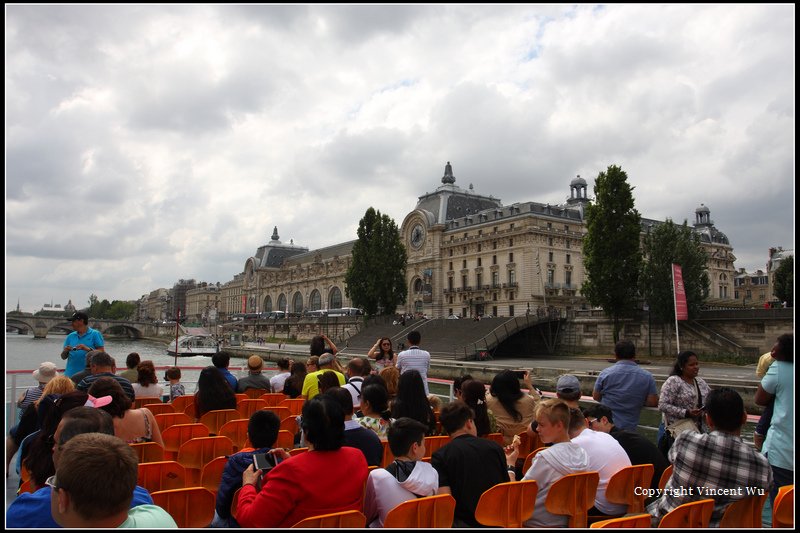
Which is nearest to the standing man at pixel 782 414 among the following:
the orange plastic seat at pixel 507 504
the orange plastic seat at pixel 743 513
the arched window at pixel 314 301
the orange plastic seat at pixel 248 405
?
the orange plastic seat at pixel 743 513

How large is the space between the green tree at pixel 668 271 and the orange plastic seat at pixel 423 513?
1647 inches

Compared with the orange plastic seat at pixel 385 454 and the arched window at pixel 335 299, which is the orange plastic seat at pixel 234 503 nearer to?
the orange plastic seat at pixel 385 454

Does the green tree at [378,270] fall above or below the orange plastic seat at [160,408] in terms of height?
above

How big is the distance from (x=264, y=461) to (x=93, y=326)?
95.4 metres

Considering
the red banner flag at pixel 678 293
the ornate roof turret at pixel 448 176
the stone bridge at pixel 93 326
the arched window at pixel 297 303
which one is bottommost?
the stone bridge at pixel 93 326

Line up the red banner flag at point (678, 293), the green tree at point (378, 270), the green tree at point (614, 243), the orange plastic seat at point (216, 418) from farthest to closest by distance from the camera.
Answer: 1. the green tree at point (378, 270)
2. the green tree at point (614, 243)
3. the red banner flag at point (678, 293)
4. the orange plastic seat at point (216, 418)

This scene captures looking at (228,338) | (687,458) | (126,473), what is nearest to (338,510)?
(126,473)

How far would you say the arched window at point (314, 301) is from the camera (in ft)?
350

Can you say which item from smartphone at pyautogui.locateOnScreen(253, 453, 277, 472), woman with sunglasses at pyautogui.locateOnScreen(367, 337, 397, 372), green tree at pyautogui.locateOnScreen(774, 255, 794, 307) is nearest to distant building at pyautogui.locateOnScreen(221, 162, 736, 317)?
green tree at pyautogui.locateOnScreen(774, 255, 794, 307)

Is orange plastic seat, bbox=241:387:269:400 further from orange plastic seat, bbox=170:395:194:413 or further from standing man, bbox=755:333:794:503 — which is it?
standing man, bbox=755:333:794:503

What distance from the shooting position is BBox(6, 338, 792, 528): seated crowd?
2.57m

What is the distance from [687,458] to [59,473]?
4.03m

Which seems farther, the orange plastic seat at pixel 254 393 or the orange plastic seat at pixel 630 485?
the orange plastic seat at pixel 254 393

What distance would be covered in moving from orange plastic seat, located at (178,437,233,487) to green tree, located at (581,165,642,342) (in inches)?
1533
